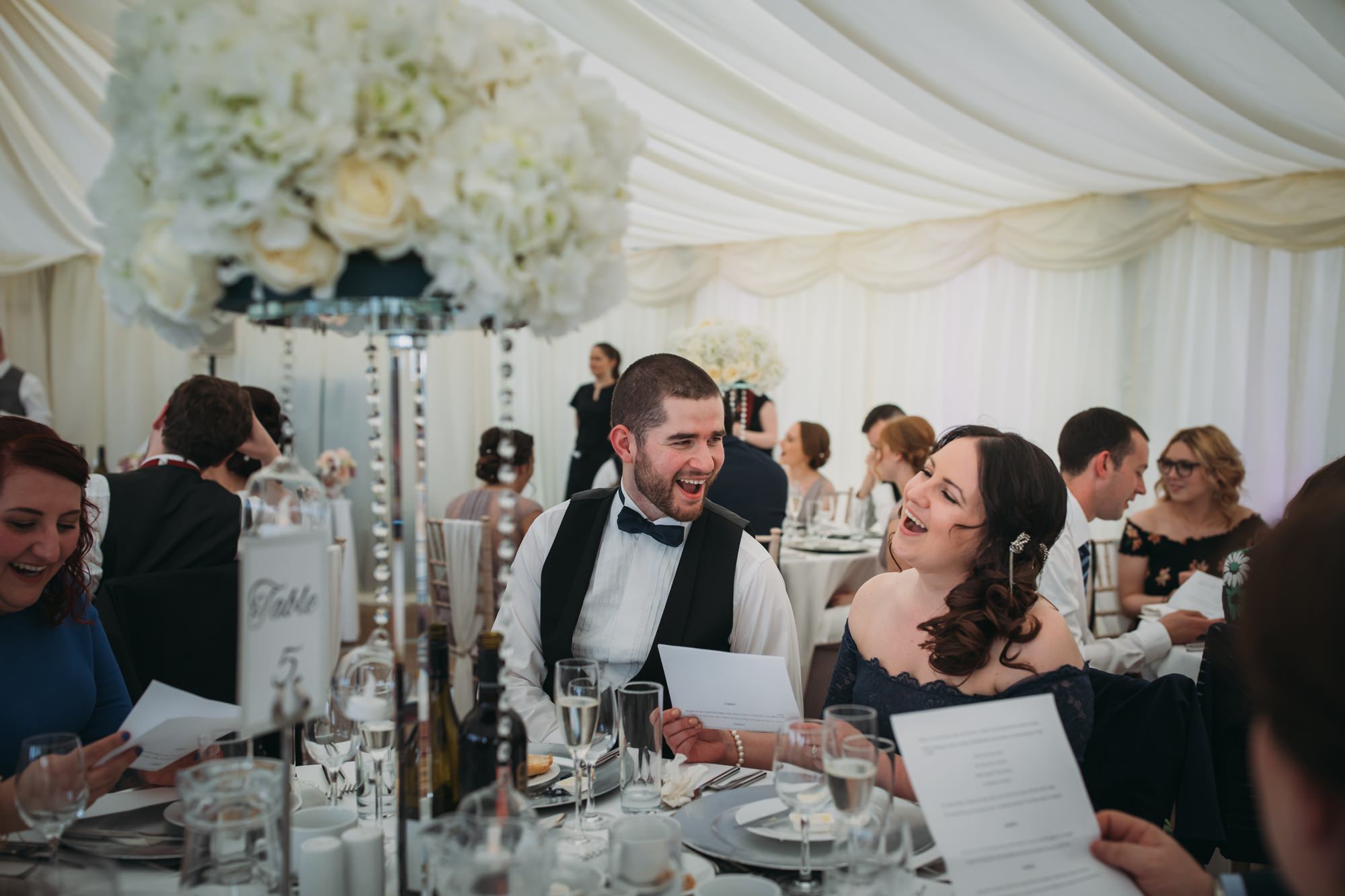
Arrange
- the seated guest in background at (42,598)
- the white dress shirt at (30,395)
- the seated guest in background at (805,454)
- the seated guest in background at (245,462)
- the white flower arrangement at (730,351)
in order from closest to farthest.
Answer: the seated guest in background at (42,598) → the seated guest in background at (245,462) → the white flower arrangement at (730,351) → the seated guest in background at (805,454) → the white dress shirt at (30,395)

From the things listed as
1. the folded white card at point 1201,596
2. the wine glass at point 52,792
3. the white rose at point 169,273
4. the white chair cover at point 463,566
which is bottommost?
the white chair cover at point 463,566

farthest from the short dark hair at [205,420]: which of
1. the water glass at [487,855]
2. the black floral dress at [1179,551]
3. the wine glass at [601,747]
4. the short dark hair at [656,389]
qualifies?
the black floral dress at [1179,551]

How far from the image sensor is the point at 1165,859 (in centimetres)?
126

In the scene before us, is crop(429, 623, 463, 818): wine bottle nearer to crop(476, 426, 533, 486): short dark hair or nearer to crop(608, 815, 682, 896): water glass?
crop(608, 815, 682, 896): water glass

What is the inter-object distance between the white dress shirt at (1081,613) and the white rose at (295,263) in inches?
92.4

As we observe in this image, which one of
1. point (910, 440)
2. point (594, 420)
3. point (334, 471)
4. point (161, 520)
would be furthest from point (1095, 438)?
point (594, 420)

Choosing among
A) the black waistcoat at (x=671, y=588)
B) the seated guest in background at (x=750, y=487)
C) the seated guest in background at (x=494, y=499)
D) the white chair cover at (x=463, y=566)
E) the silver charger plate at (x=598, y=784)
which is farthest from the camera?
the white chair cover at (x=463, y=566)

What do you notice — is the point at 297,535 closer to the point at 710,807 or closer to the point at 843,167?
the point at 710,807

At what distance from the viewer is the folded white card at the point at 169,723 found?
5.05 feet

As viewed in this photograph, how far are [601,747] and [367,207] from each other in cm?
113

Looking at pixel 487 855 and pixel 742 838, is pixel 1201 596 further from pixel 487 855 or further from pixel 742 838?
pixel 487 855

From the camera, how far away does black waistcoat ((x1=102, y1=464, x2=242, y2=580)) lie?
10.4 feet

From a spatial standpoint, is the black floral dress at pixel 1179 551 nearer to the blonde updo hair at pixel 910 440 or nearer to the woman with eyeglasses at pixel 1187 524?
the woman with eyeglasses at pixel 1187 524

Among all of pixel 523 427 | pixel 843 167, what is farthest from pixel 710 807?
pixel 523 427
